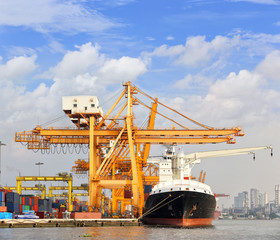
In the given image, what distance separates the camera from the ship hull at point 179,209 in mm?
53719

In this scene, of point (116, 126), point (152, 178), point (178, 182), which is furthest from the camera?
point (152, 178)

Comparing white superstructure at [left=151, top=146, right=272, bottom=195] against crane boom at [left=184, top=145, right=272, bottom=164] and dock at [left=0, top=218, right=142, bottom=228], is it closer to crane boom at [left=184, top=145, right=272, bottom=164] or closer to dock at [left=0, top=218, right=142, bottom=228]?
crane boom at [left=184, top=145, right=272, bottom=164]

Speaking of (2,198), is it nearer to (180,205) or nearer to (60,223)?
(60,223)

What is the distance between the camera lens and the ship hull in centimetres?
5372

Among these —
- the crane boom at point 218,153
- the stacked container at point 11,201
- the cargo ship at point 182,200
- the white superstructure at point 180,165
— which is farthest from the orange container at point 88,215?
the crane boom at point 218,153

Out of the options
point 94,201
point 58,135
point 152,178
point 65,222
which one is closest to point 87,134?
point 58,135

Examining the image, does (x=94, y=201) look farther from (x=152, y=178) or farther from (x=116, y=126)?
(x=152, y=178)

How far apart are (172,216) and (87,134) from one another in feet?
52.7

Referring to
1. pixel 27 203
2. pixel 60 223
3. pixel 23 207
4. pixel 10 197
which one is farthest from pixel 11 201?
pixel 60 223

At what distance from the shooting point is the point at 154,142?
208 feet

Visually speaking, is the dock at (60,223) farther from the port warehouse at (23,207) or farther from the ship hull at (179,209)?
the port warehouse at (23,207)

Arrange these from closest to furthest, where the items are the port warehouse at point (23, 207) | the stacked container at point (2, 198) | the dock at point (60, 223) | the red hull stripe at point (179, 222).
A: the dock at point (60, 223), the red hull stripe at point (179, 222), the port warehouse at point (23, 207), the stacked container at point (2, 198)

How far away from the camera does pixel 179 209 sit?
5388 cm

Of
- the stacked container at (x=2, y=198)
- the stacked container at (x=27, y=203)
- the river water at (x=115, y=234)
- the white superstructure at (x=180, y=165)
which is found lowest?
the river water at (x=115, y=234)
